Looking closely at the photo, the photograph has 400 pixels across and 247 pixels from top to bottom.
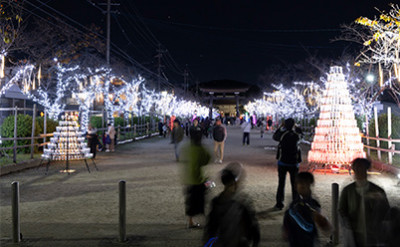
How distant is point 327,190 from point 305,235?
21.5 ft

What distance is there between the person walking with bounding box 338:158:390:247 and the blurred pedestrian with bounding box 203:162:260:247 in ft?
2.91

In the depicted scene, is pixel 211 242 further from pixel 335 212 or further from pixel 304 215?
pixel 335 212

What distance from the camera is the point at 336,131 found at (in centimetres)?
1345

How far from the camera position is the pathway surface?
610 centimetres

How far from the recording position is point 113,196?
30.5 feet

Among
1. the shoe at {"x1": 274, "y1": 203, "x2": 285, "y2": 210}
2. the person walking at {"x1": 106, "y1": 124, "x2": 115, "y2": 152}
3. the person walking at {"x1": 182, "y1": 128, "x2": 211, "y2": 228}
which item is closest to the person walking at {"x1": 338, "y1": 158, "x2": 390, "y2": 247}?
the person walking at {"x1": 182, "y1": 128, "x2": 211, "y2": 228}

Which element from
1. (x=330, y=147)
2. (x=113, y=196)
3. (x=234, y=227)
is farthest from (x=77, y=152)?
(x=234, y=227)

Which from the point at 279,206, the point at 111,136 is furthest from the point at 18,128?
the point at 279,206

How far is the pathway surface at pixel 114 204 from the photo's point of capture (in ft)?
20.0

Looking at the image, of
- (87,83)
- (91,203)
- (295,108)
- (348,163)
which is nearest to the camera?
(91,203)

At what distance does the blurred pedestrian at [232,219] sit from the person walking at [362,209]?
2.91 feet

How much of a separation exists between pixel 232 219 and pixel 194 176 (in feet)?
8.31

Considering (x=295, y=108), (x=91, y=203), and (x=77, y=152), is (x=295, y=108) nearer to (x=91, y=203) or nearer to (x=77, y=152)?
(x=77, y=152)

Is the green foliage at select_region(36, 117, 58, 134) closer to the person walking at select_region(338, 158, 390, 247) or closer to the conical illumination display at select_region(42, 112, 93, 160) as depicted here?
the conical illumination display at select_region(42, 112, 93, 160)
